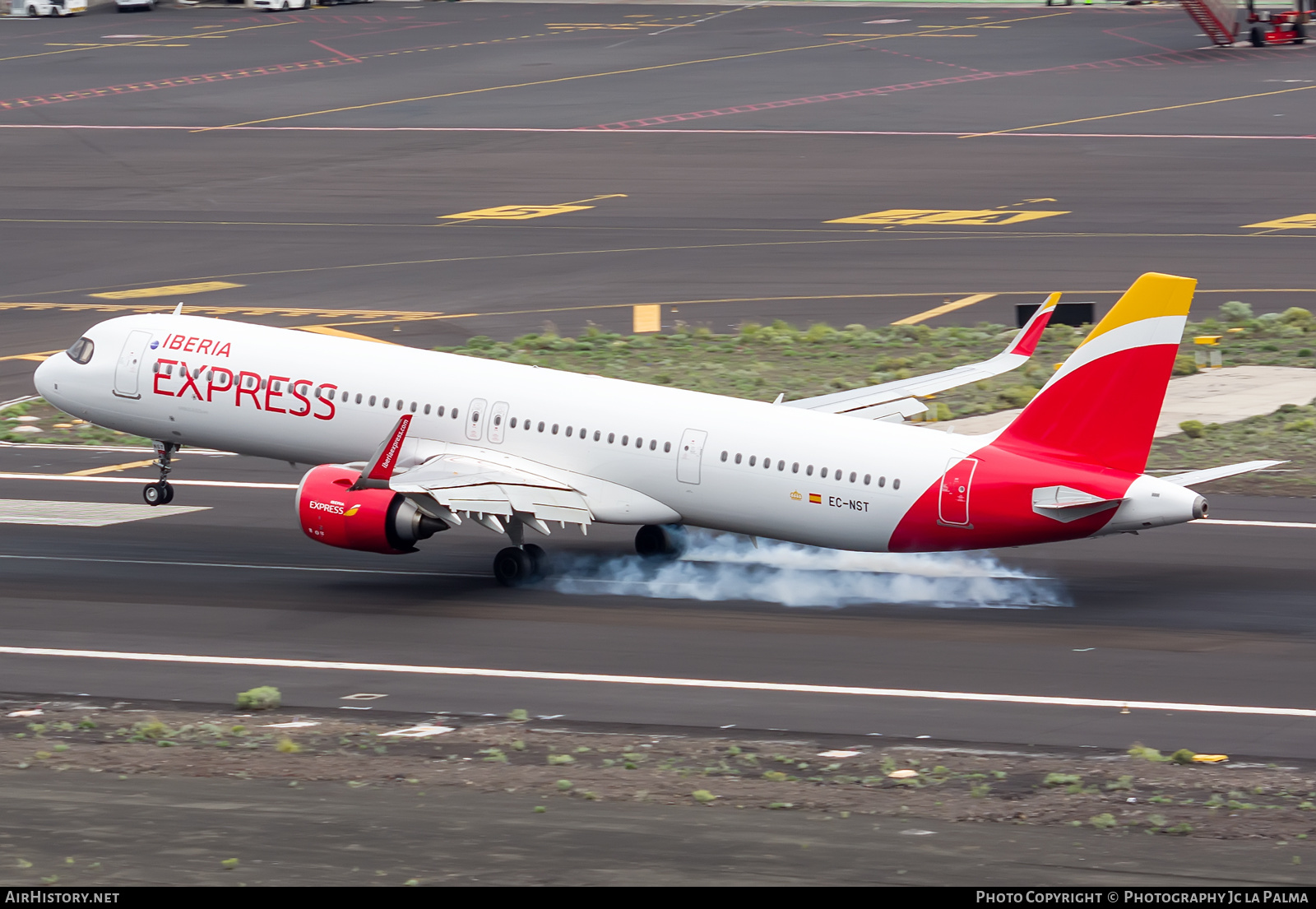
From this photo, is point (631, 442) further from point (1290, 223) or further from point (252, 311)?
point (1290, 223)

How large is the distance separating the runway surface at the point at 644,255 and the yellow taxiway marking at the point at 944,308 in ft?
1.51

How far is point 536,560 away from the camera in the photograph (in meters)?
36.1

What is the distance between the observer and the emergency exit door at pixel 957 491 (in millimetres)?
32938

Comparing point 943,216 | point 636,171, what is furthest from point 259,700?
point 636,171

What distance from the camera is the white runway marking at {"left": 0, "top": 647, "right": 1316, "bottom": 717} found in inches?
1115

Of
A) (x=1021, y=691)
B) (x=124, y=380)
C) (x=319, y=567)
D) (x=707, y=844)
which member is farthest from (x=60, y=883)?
(x=124, y=380)

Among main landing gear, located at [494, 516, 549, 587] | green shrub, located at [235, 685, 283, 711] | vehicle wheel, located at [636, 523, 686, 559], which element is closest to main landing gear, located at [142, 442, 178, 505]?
main landing gear, located at [494, 516, 549, 587]

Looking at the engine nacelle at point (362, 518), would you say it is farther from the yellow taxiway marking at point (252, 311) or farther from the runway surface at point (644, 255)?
the yellow taxiway marking at point (252, 311)

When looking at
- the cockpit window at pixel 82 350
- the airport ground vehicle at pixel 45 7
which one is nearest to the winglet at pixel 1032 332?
the cockpit window at pixel 82 350

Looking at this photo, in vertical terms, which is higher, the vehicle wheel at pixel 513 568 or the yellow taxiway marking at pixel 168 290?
the yellow taxiway marking at pixel 168 290

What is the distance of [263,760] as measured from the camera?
25469mm

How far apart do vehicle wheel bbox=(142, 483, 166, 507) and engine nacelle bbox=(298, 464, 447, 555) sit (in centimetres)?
786

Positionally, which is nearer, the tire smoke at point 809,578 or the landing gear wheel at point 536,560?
the tire smoke at point 809,578
